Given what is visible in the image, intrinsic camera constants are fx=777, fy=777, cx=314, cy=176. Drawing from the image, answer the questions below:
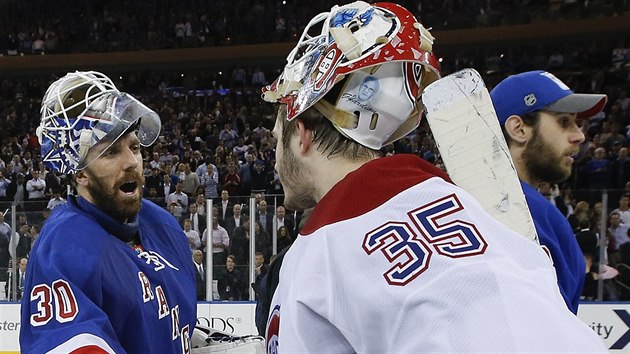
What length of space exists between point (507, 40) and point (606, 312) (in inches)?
426

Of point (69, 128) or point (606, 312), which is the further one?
point (606, 312)

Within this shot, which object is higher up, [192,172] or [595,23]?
[595,23]

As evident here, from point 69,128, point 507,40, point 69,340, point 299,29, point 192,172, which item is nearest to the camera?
point 69,340

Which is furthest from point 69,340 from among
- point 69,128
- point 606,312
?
point 606,312

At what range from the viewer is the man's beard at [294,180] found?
1.16 m

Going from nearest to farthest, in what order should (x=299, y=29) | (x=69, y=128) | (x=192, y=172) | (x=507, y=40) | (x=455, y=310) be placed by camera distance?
1. (x=455, y=310)
2. (x=69, y=128)
3. (x=192, y=172)
4. (x=507, y=40)
5. (x=299, y=29)

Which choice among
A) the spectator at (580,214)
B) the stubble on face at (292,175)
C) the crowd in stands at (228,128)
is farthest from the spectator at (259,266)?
the stubble on face at (292,175)

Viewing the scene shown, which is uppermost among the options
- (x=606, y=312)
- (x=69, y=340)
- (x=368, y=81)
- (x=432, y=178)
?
(x=368, y=81)

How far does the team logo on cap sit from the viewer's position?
6.99 ft

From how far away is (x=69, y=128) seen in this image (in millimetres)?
2158

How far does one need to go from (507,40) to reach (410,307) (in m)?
15.9

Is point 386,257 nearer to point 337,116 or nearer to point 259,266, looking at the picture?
point 337,116

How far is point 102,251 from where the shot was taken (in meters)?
2.03

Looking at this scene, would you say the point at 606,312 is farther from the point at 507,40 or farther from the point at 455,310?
the point at 507,40
